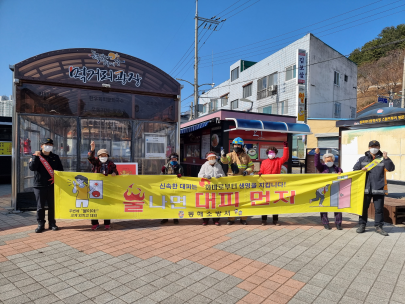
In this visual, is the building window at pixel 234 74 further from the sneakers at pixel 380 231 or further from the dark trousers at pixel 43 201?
the dark trousers at pixel 43 201

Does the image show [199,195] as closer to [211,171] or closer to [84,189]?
[211,171]

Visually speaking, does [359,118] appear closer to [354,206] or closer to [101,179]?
[354,206]

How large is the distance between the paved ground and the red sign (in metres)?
2.08

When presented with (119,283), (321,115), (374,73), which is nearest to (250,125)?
(119,283)

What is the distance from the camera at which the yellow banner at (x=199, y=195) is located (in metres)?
5.07

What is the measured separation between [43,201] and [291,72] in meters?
21.5

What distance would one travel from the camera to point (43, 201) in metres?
5.02

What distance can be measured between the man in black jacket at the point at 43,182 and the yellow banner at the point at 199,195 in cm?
22

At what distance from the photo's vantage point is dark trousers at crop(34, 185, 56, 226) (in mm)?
4977

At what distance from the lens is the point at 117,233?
4898mm

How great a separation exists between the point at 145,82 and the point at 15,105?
10.8 feet

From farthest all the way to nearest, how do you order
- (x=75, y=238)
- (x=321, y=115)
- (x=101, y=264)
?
(x=321, y=115)
(x=75, y=238)
(x=101, y=264)

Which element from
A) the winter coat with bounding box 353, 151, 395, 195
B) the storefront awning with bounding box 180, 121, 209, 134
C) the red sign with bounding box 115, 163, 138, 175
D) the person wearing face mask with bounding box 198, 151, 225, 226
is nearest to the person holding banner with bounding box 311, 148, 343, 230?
the winter coat with bounding box 353, 151, 395, 195

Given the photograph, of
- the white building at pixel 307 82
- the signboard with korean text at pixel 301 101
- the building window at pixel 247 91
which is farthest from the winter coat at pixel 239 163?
the building window at pixel 247 91
